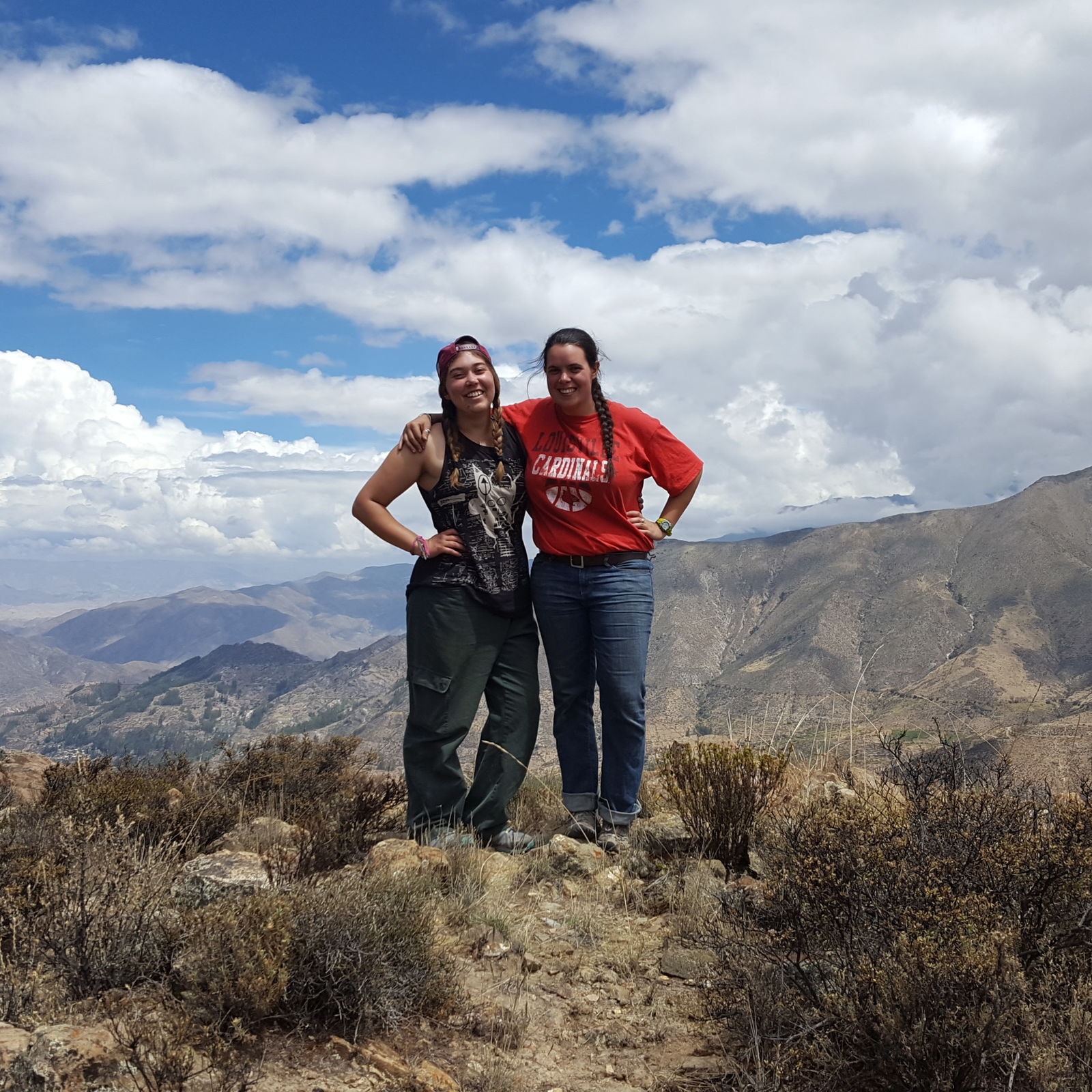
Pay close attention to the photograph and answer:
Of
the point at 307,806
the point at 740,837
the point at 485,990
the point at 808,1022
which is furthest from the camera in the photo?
the point at 307,806

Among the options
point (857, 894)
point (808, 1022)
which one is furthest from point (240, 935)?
point (857, 894)

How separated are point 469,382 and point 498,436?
360mm

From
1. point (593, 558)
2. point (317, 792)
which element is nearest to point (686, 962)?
point (593, 558)

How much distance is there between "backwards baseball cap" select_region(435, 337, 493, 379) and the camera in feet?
14.1

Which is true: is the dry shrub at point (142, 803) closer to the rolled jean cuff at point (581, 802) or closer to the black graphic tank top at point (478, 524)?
the black graphic tank top at point (478, 524)

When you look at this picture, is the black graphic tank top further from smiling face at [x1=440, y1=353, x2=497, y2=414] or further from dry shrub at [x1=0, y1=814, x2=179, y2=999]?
dry shrub at [x1=0, y1=814, x2=179, y2=999]

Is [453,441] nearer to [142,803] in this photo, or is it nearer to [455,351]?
[455,351]

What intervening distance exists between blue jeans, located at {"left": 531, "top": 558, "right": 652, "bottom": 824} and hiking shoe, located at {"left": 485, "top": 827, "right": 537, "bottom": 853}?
0.35m

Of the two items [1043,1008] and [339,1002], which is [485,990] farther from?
[1043,1008]

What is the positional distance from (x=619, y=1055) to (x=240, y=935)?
1206mm

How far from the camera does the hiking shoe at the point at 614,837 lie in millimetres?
4414

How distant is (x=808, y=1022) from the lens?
88.6 inches

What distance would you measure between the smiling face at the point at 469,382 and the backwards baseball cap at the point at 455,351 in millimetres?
26

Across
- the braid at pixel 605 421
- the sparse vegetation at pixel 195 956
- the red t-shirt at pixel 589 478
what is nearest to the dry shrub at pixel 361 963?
the sparse vegetation at pixel 195 956
